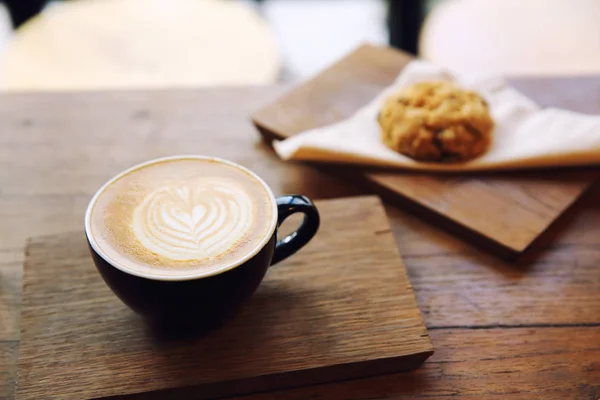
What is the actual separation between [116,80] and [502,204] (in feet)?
3.46

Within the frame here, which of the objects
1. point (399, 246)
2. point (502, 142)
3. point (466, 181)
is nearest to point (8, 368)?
point (399, 246)

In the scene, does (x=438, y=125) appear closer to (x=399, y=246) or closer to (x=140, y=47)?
(x=399, y=246)

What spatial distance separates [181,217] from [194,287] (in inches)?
3.6

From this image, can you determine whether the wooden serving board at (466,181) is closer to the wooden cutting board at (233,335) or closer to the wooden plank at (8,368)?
the wooden cutting board at (233,335)

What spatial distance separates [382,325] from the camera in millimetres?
603

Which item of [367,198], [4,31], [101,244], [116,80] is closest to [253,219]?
[101,244]

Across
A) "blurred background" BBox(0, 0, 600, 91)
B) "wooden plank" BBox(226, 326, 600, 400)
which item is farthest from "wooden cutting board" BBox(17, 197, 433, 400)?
"blurred background" BBox(0, 0, 600, 91)

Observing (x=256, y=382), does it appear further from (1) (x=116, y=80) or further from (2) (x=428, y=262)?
(1) (x=116, y=80)

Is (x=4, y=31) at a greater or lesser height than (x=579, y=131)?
lesser

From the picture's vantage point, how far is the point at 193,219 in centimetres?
57

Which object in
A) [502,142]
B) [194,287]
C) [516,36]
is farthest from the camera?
[516,36]

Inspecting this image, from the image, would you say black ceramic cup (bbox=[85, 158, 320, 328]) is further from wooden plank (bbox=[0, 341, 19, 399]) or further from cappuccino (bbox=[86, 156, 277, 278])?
wooden plank (bbox=[0, 341, 19, 399])

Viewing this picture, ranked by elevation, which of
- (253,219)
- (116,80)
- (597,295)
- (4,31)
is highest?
(253,219)

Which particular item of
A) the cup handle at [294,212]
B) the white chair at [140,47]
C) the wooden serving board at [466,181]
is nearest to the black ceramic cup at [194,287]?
the cup handle at [294,212]
